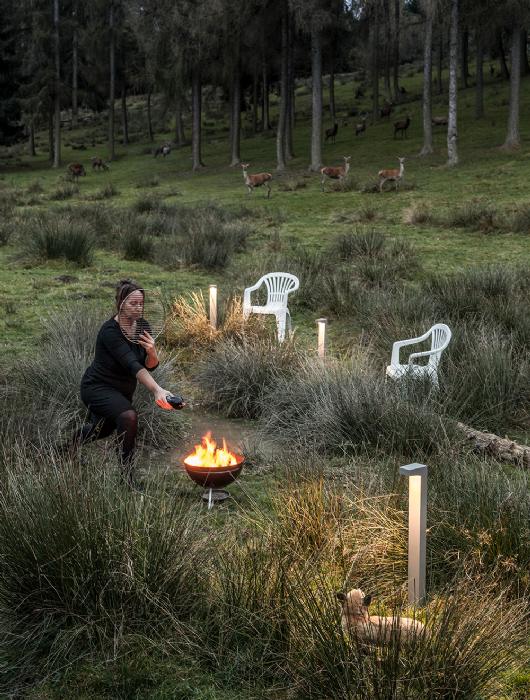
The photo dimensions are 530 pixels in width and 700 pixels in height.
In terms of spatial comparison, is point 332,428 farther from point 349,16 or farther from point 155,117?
point 155,117

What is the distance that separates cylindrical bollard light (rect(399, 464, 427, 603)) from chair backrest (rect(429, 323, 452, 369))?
13.5ft

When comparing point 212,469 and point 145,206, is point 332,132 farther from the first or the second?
point 212,469

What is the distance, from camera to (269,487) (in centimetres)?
507

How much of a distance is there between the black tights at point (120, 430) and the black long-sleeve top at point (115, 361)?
0.25 metres

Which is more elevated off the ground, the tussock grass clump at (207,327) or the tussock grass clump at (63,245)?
the tussock grass clump at (63,245)

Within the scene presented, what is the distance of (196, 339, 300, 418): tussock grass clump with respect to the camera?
310 inches

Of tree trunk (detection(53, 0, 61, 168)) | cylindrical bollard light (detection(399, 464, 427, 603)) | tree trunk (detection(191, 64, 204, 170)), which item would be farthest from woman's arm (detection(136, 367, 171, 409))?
tree trunk (detection(53, 0, 61, 168))

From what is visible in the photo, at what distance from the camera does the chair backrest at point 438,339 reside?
7676 millimetres

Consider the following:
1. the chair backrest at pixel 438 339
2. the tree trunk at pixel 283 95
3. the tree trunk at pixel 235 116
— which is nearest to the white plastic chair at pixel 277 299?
the chair backrest at pixel 438 339

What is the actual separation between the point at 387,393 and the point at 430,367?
3.03 ft

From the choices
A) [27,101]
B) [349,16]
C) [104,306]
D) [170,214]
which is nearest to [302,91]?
[27,101]

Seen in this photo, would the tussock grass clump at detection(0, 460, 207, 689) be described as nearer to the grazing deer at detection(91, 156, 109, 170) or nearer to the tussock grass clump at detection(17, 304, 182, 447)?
the tussock grass clump at detection(17, 304, 182, 447)

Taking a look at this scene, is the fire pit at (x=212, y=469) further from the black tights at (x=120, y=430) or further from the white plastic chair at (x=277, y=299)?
the white plastic chair at (x=277, y=299)

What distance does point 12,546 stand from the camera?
12.2ft
